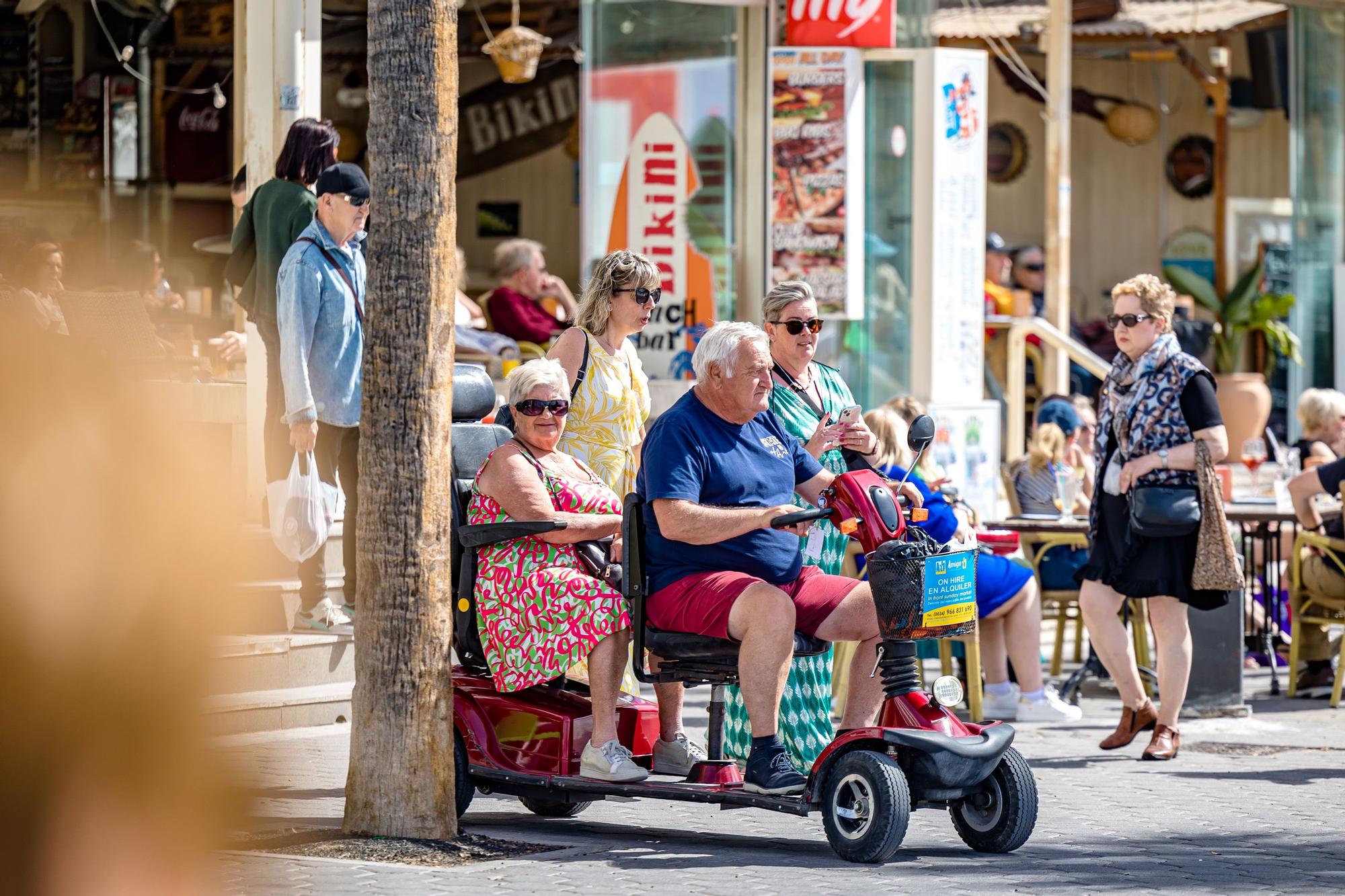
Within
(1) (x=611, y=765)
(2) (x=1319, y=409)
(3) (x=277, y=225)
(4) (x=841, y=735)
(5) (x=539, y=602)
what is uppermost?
(3) (x=277, y=225)

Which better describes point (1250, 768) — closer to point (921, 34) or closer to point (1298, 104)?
point (921, 34)

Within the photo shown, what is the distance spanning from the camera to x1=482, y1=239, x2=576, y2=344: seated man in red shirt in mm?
11664

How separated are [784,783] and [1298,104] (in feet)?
46.6

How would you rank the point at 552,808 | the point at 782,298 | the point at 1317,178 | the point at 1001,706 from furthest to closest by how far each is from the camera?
the point at 1317,178 → the point at 1001,706 → the point at 782,298 → the point at 552,808

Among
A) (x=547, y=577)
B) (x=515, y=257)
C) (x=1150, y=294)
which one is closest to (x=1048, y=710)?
(x=1150, y=294)

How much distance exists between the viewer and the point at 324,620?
787cm

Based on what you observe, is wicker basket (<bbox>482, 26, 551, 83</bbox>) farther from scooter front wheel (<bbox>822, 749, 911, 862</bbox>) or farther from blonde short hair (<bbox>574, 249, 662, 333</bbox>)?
scooter front wheel (<bbox>822, 749, 911, 862</bbox>)

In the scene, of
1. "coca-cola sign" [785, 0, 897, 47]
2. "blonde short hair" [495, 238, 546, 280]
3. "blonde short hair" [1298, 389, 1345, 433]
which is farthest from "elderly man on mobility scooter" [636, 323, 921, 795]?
"coca-cola sign" [785, 0, 897, 47]

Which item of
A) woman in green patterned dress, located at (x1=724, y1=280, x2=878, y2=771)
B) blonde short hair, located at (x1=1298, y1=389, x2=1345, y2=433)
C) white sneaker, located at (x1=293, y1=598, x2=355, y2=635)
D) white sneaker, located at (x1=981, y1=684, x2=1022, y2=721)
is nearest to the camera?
woman in green patterned dress, located at (x1=724, y1=280, x2=878, y2=771)

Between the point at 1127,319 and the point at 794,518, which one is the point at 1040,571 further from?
the point at 794,518

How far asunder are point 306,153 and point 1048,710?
3974 mm

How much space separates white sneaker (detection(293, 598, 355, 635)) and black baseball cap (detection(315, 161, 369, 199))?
170 centimetres

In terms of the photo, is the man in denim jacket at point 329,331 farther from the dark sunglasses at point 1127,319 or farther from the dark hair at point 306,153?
the dark sunglasses at point 1127,319

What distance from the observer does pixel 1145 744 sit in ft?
26.3
